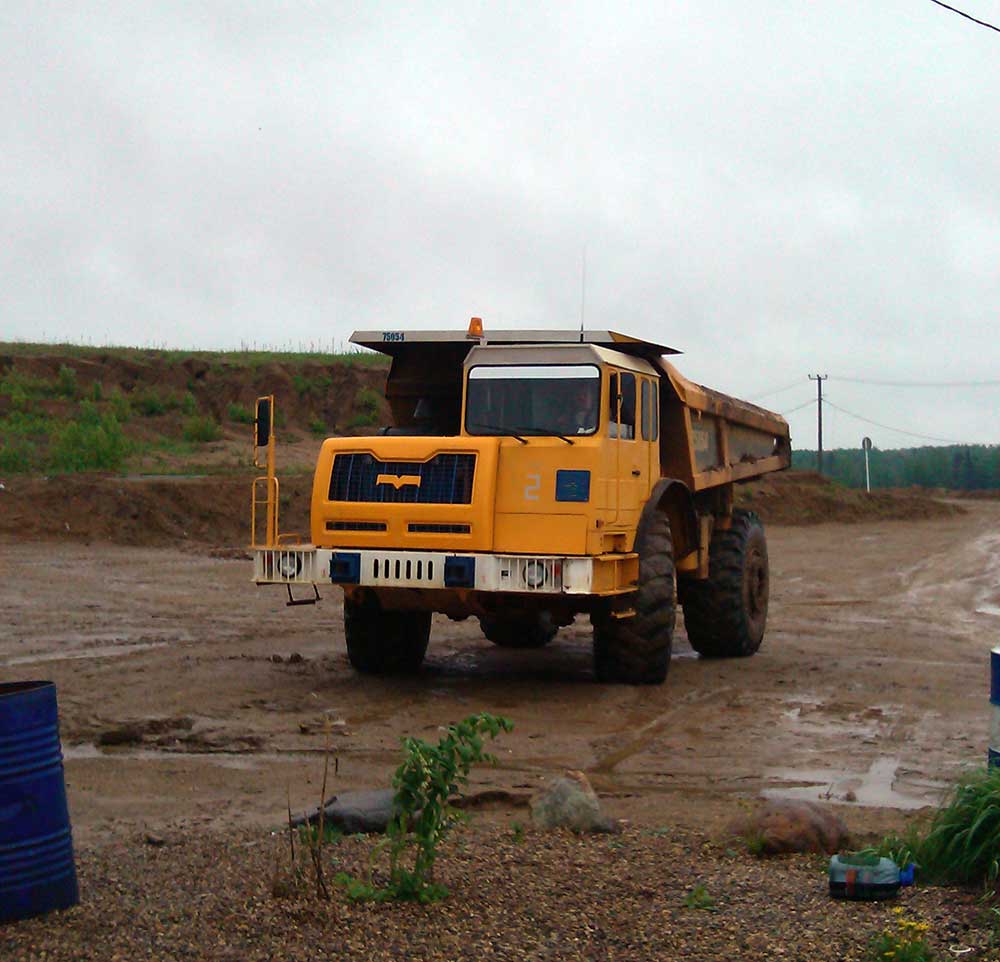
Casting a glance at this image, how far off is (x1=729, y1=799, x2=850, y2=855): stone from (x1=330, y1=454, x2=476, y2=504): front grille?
15.9ft

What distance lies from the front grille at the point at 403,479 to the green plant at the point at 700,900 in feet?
18.5

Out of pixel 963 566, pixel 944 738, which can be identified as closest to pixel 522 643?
pixel 944 738

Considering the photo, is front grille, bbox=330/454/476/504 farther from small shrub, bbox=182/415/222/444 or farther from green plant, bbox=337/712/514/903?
small shrub, bbox=182/415/222/444

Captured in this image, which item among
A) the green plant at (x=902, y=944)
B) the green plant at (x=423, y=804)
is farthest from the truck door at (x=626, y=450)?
the green plant at (x=902, y=944)

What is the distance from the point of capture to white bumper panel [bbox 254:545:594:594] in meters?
10.9

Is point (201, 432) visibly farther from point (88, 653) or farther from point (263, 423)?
point (263, 423)

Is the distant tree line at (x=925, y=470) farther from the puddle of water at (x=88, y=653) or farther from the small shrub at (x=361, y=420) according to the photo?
the puddle of water at (x=88, y=653)

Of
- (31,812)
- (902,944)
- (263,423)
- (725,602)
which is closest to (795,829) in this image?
(902,944)

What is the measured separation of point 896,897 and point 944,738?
4846mm

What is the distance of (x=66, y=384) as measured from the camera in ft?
143

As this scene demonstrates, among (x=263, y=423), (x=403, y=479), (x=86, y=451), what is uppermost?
(x=86, y=451)

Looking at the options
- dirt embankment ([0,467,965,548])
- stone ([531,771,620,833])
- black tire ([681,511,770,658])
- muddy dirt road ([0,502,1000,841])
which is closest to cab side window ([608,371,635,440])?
muddy dirt road ([0,502,1000,841])

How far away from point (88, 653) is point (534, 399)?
528cm

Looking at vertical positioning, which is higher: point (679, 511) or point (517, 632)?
point (679, 511)
